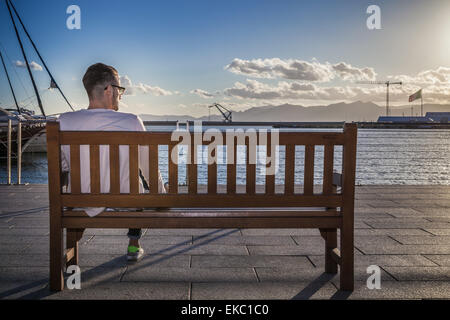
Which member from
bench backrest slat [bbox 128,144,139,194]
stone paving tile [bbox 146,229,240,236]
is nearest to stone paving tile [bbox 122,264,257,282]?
bench backrest slat [bbox 128,144,139,194]

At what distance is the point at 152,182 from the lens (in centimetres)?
241

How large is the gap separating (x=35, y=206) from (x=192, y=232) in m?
2.37

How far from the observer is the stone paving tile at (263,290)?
7.93 feet

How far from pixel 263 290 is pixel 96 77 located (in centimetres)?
172

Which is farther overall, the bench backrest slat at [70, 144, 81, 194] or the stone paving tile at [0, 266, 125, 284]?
the stone paving tile at [0, 266, 125, 284]

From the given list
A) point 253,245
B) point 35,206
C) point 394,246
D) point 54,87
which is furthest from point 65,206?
point 54,87

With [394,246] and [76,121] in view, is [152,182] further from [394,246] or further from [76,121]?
[394,246]

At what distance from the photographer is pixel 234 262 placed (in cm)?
311

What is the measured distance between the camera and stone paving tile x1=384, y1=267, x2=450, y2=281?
108 inches

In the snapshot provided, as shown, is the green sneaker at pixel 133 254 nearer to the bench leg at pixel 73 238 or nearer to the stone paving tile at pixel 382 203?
the bench leg at pixel 73 238

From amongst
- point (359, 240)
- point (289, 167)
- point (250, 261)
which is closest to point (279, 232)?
point (359, 240)

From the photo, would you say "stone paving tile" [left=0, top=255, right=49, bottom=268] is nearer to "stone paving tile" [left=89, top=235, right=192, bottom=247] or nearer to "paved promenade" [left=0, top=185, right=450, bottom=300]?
"paved promenade" [left=0, top=185, right=450, bottom=300]

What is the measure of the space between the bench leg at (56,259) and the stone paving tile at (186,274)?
16.0 inches
